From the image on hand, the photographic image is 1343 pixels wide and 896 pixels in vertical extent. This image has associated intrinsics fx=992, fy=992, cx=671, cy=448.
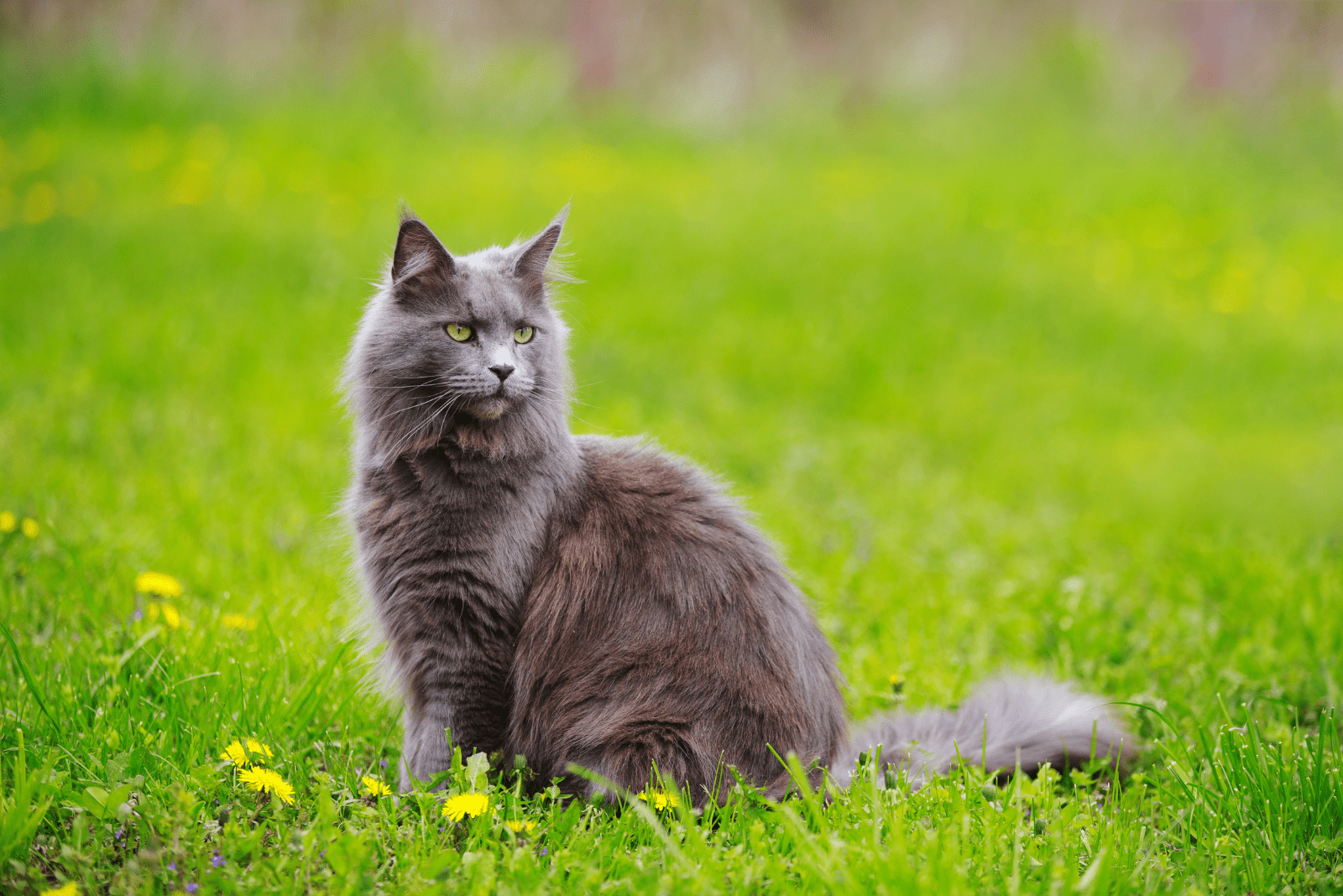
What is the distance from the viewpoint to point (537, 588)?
2750 millimetres

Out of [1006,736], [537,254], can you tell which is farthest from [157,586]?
[1006,736]

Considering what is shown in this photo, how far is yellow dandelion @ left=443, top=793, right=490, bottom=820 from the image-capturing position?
234 cm

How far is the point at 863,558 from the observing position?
4840mm

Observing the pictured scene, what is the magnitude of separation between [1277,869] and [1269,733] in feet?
2.85

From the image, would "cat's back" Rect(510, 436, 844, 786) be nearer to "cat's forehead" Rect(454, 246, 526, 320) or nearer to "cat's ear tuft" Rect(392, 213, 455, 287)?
"cat's forehead" Rect(454, 246, 526, 320)

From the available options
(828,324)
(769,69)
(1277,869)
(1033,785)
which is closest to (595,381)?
(828,324)

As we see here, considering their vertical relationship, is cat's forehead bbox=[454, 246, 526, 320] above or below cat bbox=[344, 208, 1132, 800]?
above

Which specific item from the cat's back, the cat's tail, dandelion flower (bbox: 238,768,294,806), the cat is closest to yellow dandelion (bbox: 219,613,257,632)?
the cat

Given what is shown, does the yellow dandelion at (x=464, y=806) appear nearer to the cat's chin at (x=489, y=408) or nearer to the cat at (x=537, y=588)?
the cat at (x=537, y=588)

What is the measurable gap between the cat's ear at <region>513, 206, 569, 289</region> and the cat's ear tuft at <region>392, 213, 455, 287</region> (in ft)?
0.72

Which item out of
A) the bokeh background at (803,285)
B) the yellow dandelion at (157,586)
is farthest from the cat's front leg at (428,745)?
the yellow dandelion at (157,586)

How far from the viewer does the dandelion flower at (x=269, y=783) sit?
7.63ft

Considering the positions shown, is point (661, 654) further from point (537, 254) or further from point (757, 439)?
point (757, 439)

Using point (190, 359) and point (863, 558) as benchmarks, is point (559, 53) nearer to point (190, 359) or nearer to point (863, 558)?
point (190, 359)
